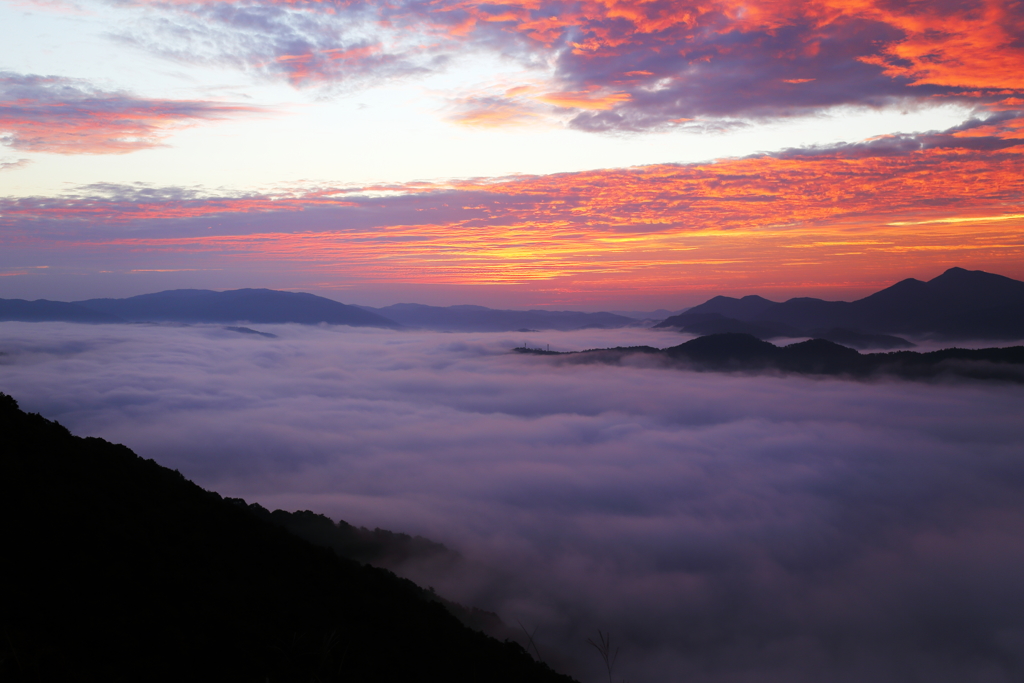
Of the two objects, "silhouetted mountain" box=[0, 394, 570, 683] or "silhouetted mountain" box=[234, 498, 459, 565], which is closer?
"silhouetted mountain" box=[0, 394, 570, 683]

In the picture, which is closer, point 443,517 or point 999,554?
point 999,554

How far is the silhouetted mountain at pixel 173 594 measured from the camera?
23.8m

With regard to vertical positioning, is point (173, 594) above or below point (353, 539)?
above

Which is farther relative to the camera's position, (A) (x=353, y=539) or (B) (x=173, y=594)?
(A) (x=353, y=539)

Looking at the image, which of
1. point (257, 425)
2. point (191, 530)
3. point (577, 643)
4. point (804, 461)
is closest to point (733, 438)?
point (804, 461)

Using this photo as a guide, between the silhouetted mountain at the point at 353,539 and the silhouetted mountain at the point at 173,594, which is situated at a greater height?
the silhouetted mountain at the point at 173,594

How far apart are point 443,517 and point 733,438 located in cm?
12625

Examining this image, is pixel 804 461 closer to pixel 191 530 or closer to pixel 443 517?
pixel 443 517

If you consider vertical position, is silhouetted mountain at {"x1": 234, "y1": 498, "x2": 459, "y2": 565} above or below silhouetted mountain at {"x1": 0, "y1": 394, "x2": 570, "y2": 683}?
below

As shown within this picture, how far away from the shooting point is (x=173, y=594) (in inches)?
1214

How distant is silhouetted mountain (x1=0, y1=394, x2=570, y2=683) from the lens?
23.8 meters

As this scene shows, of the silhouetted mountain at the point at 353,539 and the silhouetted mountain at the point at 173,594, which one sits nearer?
the silhouetted mountain at the point at 173,594

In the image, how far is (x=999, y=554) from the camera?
11300 cm

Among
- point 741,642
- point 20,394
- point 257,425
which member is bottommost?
point 741,642
